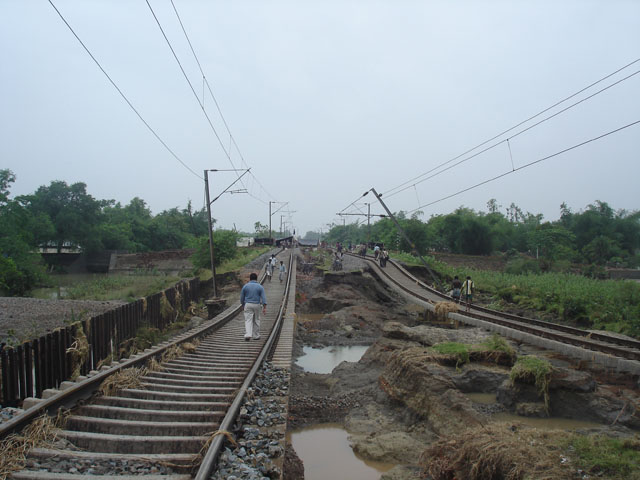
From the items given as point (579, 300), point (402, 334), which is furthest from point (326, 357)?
point (579, 300)

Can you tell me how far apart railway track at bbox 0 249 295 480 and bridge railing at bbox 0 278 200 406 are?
1.83m

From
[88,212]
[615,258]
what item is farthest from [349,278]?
[88,212]

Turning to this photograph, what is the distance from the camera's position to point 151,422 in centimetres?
521

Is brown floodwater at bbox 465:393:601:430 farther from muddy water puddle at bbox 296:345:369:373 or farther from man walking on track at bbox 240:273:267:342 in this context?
muddy water puddle at bbox 296:345:369:373

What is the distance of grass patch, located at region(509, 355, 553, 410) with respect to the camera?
881cm

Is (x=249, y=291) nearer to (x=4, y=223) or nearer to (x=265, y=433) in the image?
(x=265, y=433)

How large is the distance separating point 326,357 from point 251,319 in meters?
6.25

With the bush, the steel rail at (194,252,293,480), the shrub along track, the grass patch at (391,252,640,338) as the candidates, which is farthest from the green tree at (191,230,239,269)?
the steel rail at (194,252,293,480)

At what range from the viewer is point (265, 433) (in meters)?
5.38

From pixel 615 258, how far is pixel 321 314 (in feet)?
159

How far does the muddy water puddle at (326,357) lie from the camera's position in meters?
15.2

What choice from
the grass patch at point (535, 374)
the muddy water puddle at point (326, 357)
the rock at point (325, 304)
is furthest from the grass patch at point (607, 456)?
the rock at point (325, 304)

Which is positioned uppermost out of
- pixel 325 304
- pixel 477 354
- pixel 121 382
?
pixel 121 382

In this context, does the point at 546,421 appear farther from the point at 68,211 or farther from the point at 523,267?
the point at 68,211
